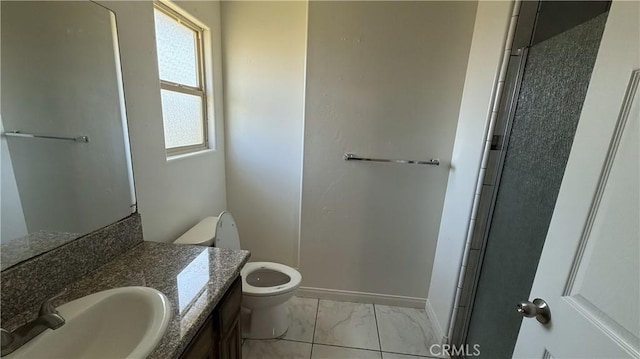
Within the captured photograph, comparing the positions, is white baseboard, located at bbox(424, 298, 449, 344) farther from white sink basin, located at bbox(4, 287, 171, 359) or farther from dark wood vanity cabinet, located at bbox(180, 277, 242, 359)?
white sink basin, located at bbox(4, 287, 171, 359)

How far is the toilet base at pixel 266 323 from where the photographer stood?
1.70m

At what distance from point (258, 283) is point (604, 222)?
182 cm

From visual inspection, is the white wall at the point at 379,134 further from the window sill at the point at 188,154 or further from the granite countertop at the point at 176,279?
the granite countertop at the point at 176,279

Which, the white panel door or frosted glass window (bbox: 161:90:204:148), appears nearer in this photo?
the white panel door

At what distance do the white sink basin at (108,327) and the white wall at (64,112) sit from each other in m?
0.32

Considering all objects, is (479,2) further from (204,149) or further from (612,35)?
(204,149)

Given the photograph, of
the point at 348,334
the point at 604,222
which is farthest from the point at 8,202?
the point at 348,334

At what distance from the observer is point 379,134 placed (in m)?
1.79

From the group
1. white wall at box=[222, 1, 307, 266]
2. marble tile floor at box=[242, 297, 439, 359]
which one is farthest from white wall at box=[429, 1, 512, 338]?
white wall at box=[222, 1, 307, 266]

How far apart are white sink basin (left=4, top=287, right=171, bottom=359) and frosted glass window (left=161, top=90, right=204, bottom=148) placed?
39.5 inches

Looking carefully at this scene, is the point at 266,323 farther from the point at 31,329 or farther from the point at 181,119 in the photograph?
the point at 181,119

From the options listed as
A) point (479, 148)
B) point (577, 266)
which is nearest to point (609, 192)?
point (577, 266)

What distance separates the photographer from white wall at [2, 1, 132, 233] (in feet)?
2.49

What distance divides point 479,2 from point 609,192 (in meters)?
1.49
